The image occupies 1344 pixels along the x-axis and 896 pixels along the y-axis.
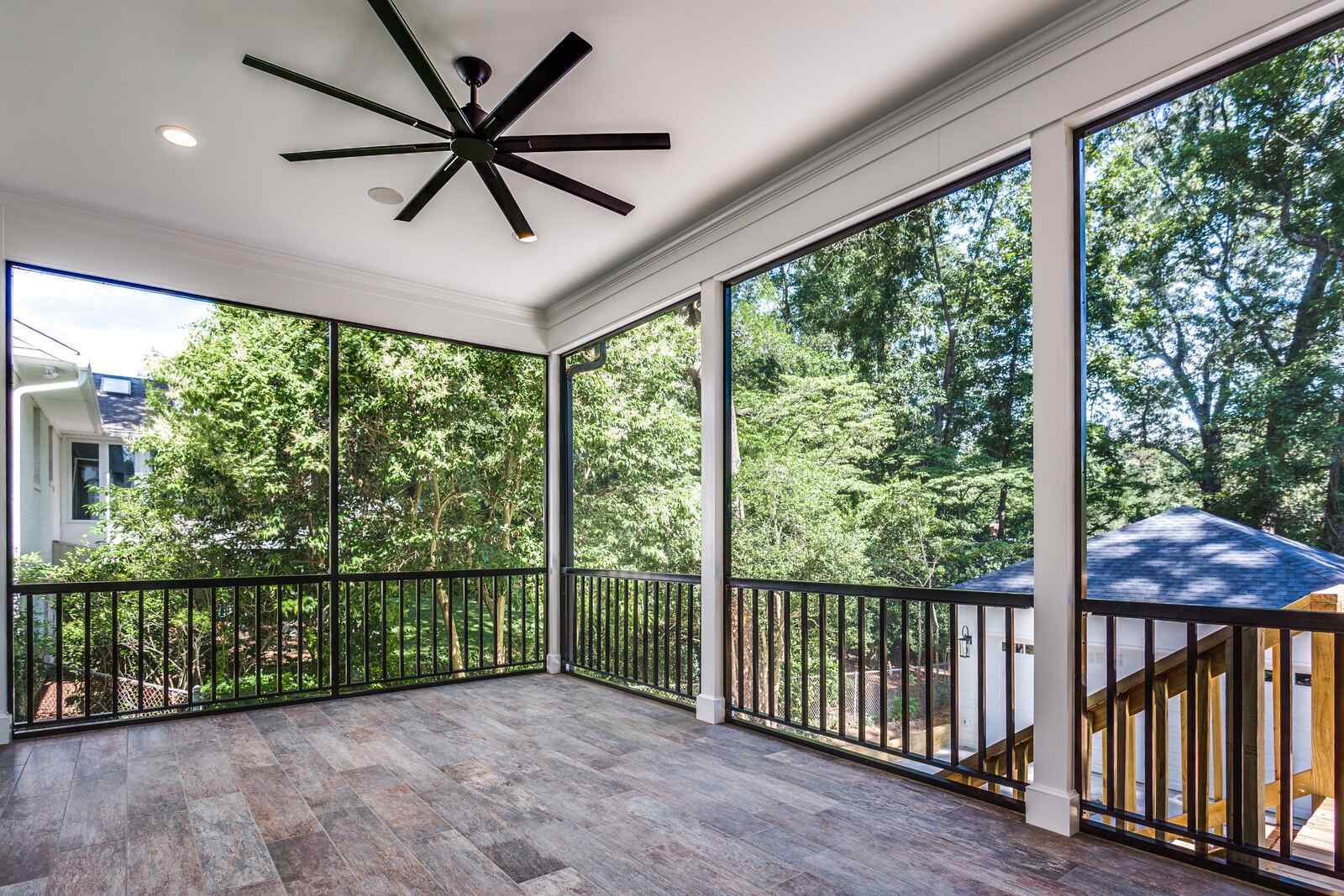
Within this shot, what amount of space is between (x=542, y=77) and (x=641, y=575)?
3136 millimetres

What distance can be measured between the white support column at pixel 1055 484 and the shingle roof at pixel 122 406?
6.66 meters

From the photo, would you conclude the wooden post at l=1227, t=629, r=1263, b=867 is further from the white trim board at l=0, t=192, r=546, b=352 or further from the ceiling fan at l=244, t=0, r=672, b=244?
the white trim board at l=0, t=192, r=546, b=352

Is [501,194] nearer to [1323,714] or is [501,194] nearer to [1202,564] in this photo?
[1202,564]

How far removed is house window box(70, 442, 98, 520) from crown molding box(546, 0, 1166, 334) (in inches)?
184

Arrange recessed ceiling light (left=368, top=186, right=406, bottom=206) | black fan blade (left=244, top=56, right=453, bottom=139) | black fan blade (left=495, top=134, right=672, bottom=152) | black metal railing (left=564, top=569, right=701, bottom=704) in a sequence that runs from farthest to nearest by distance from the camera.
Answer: black metal railing (left=564, top=569, right=701, bottom=704)
recessed ceiling light (left=368, top=186, right=406, bottom=206)
black fan blade (left=495, top=134, right=672, bottom=152)
black fan blade (left=244, top=56, right=453, bottom=139)

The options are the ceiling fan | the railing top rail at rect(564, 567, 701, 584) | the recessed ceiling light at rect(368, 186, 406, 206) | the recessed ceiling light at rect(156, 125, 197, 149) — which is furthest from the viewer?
the railing top rail at rect(564, 567, 701, 584)

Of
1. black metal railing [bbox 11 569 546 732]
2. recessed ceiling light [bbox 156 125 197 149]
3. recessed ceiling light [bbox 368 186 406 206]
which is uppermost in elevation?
recessed ceiling light [bbox 156 125 197 149]

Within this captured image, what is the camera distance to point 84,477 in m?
5.47

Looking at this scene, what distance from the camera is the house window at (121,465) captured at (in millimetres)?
5719

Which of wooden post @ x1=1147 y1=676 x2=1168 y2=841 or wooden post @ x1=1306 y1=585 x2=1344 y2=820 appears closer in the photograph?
wooden post @ x1=1306 y1=585 x2=1344 y2=820

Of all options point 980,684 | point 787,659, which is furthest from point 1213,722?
point 787,659

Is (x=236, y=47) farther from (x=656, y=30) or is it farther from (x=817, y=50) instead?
(x=817, y=50)

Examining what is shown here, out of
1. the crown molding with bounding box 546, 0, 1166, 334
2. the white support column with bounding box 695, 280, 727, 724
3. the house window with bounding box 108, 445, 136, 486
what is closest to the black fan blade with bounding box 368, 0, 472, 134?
the crown molding with bounding box 546, 0, 1166, 334

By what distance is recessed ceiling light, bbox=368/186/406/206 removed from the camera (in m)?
3.45
